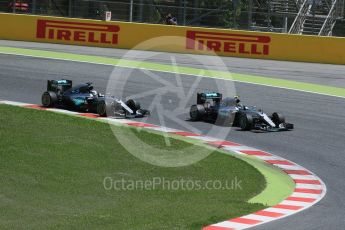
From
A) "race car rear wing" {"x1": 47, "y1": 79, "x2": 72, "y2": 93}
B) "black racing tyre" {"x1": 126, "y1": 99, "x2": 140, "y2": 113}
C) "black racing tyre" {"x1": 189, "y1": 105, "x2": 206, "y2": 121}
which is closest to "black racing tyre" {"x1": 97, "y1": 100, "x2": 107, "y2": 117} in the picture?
"black racing tyre" {"x1": 126, "y1": 99, "x2": 140, "y2": 113}

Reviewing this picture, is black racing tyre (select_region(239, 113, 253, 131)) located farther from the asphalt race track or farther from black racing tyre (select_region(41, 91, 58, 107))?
black racing tyre (select_region(41, 91, 58, 107))

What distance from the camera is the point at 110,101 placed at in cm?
2039

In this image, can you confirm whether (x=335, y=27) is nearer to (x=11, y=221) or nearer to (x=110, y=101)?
(x=110, y=101)

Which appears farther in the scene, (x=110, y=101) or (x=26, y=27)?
(x=26, y=27)

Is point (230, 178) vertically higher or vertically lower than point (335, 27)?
lower

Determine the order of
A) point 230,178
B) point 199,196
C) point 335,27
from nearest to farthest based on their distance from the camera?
point 199,196 < point 230,178 < point 335,27

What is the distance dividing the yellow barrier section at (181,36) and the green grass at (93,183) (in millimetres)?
16744

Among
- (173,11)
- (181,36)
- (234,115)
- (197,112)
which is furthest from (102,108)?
(173,11)

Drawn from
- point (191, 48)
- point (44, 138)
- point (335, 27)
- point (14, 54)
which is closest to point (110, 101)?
point (44, 138)

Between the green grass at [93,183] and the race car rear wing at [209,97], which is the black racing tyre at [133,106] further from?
the green grass at [93,183]

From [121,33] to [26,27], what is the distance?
417 cm

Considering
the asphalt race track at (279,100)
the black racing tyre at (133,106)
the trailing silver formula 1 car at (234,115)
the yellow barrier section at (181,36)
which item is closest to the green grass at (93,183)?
the asphalt race track at (279,100)

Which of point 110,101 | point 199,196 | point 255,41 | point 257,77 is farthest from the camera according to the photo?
point 255,41

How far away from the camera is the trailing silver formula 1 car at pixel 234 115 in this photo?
19719 millimetres
